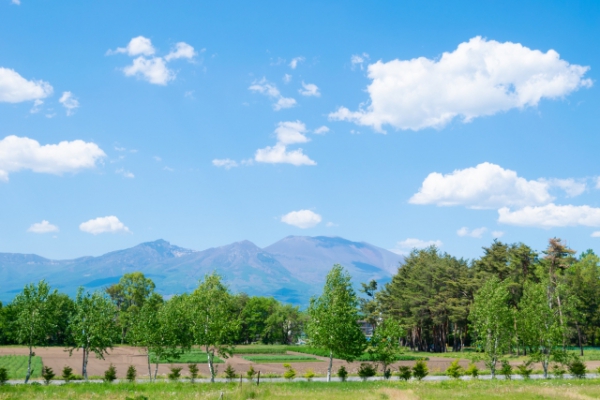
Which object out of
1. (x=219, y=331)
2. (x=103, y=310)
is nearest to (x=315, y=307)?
(x=219, y=331)

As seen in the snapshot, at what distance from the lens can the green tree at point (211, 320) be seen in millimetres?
48344

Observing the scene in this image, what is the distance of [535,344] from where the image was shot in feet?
169

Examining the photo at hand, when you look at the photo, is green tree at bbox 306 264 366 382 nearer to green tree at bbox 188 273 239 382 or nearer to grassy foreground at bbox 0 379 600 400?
green tree at bbox 188 273 239 382

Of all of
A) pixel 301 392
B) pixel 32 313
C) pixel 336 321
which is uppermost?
pixel 32 313

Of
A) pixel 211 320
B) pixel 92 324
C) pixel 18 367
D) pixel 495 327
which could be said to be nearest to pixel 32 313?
pixel 92 324

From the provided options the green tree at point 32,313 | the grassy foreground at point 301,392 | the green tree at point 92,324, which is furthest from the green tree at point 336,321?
the green tree at point 32,313

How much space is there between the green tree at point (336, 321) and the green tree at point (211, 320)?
7.75 metres

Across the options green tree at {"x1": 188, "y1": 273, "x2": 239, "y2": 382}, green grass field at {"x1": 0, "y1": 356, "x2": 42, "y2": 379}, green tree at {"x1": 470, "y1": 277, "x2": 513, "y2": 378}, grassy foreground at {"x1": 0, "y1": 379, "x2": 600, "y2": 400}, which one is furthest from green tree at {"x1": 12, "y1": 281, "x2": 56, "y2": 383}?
green tree at {"x1": 470, "y1": 277, "x2": 513, "y2": 378}

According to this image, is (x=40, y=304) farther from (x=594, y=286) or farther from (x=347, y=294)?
(x=594, y=286)

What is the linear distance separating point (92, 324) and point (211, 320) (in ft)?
37.0

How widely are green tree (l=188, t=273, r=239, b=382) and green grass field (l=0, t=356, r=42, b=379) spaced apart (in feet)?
56.7

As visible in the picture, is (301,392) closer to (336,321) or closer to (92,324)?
(336,321)

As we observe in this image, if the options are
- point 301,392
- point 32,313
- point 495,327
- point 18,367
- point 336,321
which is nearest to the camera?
point 301,392

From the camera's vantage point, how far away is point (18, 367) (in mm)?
61938
